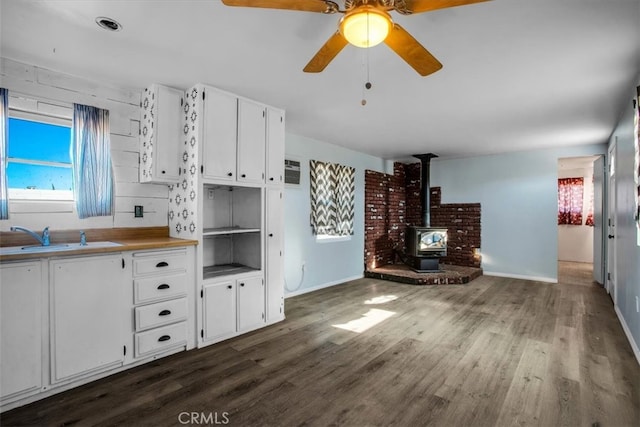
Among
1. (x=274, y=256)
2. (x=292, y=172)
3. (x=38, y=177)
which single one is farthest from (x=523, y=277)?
(x=38, y=177)

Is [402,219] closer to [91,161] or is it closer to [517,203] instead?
[517,203]

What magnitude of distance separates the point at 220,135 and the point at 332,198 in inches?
102

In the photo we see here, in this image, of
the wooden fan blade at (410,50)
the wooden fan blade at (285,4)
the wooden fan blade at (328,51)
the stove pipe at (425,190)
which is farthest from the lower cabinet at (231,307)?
the stove pipe at (425,190)

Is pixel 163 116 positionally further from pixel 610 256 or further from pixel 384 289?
pixel 610 256

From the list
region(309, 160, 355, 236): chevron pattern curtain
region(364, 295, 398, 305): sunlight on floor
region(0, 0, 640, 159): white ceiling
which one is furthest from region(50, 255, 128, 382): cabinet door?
region(309, 160, 355, 236): chevron pattern curtain

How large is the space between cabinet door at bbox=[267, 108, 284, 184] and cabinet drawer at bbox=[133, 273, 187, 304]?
1290 mm

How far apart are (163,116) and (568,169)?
855 centimetres

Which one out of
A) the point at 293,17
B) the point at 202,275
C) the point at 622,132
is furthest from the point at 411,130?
the point at 202,275

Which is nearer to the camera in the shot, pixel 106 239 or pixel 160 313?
pixel 160 313

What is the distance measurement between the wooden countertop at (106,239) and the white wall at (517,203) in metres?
5.39

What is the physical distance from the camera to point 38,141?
8.30 feet

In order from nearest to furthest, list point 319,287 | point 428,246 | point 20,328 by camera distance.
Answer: point 20,328, point 319,287, point 428,246

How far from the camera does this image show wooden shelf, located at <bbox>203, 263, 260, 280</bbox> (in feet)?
10.1

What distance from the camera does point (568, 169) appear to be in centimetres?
754
